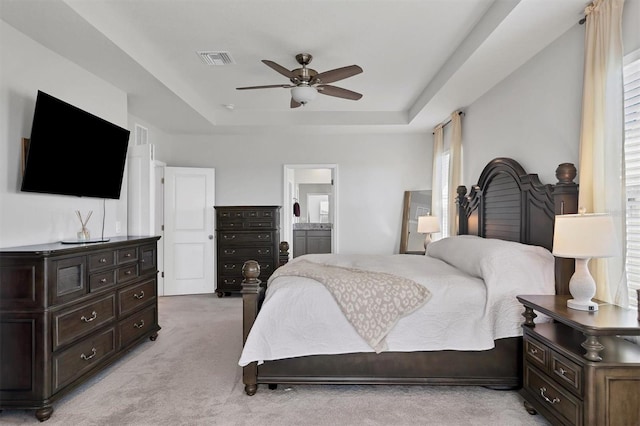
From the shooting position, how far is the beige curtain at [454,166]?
4.61 metres

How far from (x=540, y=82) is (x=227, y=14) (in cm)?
256

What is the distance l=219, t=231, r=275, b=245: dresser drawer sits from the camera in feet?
18.3

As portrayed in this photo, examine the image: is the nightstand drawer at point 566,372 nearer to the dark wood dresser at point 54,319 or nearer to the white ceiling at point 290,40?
the white ceiling at point 290,40

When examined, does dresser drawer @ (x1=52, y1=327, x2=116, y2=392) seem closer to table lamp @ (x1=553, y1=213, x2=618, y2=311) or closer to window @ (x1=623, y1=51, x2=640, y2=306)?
table lamp @ (x1=553, y1=213, x2=618, y2=311)

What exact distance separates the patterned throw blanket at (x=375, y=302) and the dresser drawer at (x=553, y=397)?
76cm

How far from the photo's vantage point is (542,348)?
215 centimetres

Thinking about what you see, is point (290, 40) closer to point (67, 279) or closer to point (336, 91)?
point (336, 91)

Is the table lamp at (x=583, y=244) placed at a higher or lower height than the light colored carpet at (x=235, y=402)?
higher

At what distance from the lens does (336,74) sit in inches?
120

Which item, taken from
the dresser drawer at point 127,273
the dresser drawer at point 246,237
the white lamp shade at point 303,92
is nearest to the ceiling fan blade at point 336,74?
the white lamp shade at point 303,92

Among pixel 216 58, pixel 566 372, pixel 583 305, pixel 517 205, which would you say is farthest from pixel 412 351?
pixel 216 58

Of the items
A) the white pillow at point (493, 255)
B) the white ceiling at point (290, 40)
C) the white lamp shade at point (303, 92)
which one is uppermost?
the white ceiling at point (290, 40)

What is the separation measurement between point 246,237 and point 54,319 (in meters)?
3.37

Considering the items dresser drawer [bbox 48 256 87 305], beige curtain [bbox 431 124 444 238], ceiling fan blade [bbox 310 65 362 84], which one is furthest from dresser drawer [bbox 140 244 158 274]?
beige curtain [bbox 431 124 444 238]
